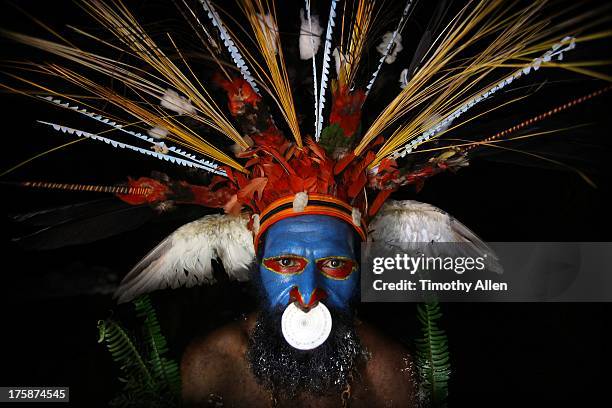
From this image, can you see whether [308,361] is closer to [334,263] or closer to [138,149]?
[334,263]

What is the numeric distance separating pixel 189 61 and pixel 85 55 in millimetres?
571

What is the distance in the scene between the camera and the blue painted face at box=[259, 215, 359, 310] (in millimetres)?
2479

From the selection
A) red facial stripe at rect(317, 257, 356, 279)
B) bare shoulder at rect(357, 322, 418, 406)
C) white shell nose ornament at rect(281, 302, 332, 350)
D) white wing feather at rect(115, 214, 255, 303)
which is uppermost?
white wing feather at rect(115, 214, 255, 303)

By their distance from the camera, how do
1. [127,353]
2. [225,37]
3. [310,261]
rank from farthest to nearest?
[127,353]
[310,261]
[225,37]

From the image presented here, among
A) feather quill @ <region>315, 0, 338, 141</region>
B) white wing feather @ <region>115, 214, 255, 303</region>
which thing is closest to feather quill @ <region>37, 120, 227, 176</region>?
white wing feather @ <region>115, 214, 255, 303</region>

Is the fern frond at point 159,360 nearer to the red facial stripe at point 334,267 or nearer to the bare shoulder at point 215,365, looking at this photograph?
the bare shoulder at point 215,365

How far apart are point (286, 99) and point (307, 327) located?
1.01 meters

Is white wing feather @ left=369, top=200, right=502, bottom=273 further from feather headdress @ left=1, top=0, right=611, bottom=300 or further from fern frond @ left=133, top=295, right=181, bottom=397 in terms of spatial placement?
fern frond @ left=133, top=295, right=181, bottom=397

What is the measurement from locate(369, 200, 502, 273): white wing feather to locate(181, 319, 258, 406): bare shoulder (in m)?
0.87

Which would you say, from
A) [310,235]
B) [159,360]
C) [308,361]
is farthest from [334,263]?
[159,360]

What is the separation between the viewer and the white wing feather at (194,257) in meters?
2.94

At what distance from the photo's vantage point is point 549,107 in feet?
9.23

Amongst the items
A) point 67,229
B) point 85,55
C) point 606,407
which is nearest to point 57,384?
point 67,229

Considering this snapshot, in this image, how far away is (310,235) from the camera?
8.29ft
